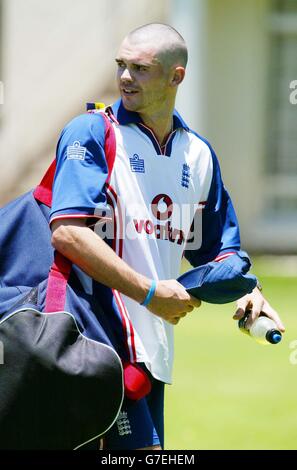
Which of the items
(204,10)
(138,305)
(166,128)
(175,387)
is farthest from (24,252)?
(204,10)

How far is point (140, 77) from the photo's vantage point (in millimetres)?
4211

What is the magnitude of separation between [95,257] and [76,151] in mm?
394

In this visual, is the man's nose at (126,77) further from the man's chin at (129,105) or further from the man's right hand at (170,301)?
the man's right hand at (170,301)

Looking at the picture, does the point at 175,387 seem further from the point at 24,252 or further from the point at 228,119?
the point at 228,119

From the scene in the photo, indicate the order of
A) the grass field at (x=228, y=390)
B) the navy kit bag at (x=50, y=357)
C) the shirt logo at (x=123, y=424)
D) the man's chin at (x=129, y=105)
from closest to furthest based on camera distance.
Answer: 1. the navy kit bag at (x=50, y=357)
2. the shirt logo at (x=123, y=424)
3. the man's chin at (x=129, y=105)
4. the grass field at (x=228, y=390)

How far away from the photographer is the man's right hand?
4020 mm

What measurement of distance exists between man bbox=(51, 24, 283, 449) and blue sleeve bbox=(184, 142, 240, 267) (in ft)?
0.24

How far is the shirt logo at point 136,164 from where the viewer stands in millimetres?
4227

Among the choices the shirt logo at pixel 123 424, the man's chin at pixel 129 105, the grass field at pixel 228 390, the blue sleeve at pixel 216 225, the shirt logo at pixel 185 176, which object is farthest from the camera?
the grass field at pixel 228 390

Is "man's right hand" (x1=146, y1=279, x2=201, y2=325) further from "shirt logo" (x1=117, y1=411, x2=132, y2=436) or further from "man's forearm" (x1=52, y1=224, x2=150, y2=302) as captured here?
"shirt logo" (x1=117, y1=411, x2=132, y2=436)

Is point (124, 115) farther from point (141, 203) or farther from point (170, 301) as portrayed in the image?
point (170, 301)

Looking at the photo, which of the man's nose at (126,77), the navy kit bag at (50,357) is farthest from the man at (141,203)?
the navy kit bag at (50,357)

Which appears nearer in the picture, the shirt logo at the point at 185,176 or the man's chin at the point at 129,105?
the man's chin at the point at 129,105
